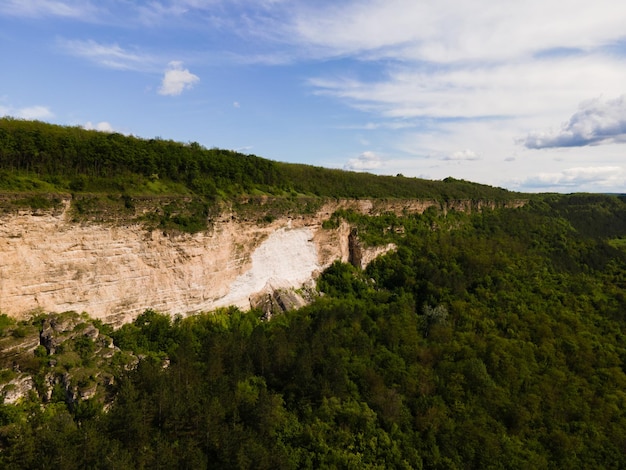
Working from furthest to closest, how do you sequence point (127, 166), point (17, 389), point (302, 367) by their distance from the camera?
point (127, 166) < point (302, 367) < point (17, 389)

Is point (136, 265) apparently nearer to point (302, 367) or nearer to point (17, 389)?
point (17, 389)

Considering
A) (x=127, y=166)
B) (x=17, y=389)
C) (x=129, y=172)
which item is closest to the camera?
(x=17, y=389)

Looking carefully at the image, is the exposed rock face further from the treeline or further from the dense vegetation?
the treeline

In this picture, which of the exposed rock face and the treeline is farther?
the treeline

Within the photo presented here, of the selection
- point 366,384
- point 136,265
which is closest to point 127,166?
point 136,265

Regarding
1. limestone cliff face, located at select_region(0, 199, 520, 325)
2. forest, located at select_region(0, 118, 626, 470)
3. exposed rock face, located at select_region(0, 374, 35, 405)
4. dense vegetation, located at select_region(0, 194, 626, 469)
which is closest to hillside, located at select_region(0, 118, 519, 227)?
forest, located at select_region(0, 118, 626, 470)
